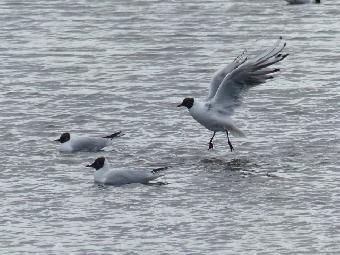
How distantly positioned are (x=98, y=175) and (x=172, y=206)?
5.71 feet

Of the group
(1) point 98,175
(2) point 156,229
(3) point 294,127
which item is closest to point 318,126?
(3) point 294,127

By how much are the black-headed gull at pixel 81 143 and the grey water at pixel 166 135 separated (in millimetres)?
161

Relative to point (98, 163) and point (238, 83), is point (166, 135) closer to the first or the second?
point (238, 83)

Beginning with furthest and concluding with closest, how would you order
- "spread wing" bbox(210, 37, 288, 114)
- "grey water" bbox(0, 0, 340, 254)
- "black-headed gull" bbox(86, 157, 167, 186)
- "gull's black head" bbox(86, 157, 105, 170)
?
"spread wing" bbox(210, 37, 288, 114), "gull's black head" bbox(86, 157, 105, 170), "black-headed gull" bbox(86, 157, 167, 186), "grey water" bbox(0, 0, 340, 254)

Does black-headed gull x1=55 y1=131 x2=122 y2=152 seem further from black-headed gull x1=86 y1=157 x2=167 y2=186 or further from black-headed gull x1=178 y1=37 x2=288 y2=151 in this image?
black-headed gull x1=86 y1=157 x2=167 y2=186

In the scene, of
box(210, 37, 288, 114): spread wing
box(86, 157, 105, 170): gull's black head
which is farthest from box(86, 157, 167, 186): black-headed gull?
box(210, 37, 288, 114): spread wing

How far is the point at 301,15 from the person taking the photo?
3606cm

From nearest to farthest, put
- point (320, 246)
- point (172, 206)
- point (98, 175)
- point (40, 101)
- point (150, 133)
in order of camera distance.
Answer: point (320, 246), point (172, 206), point (98, 175), point (150, 133), point (40, 101)

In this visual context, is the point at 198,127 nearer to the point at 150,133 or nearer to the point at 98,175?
the point at 150,133

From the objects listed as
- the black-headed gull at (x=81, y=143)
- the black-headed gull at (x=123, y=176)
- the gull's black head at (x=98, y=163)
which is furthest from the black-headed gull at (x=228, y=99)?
the gull's black head at (x=98, y=163)

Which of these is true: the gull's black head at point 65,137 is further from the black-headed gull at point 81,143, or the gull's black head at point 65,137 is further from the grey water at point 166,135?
the grey water at point 166,135

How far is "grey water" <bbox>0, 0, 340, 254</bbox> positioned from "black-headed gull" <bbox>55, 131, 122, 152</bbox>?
16 cm

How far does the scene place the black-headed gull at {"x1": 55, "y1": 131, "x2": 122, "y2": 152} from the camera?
63.0ft

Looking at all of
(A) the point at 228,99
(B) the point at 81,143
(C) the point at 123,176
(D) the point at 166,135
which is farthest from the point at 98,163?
(D) the point at 166,135
